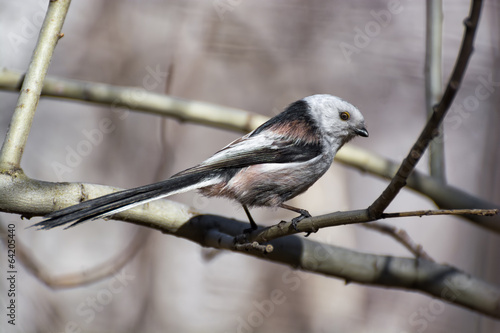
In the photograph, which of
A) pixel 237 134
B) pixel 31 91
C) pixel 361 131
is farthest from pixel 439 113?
pixel 237 134

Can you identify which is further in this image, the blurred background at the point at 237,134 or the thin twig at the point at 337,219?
the blurred background at the point at 237,134

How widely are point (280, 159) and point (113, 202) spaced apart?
1203mm

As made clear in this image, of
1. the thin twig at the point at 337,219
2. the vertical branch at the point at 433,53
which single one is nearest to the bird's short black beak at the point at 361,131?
the vertical branch at the point at 433,53

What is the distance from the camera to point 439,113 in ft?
5.16

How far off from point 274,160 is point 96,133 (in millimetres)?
3907

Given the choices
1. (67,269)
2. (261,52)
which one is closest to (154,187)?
(67,269)

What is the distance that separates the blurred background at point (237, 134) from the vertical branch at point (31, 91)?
3180 millimetres

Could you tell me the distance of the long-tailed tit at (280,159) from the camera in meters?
2.91

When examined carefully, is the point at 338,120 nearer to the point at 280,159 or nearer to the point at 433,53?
the point at 280,159

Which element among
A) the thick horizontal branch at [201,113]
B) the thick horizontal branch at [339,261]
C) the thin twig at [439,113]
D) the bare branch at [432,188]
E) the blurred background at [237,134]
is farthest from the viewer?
the blurred background at [237,134]

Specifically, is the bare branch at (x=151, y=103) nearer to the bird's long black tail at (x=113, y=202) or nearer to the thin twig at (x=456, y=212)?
the bird's long black tail at (x=113, y=202)

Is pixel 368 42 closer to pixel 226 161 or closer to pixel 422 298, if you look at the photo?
pixel 422 298

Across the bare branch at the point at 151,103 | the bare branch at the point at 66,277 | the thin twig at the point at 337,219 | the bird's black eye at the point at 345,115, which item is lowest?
the thin twig at the point at 337,219

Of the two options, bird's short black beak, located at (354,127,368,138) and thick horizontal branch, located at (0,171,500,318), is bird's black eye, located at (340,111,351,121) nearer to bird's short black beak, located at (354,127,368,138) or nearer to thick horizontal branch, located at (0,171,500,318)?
bird's short black beak, located at (354,127,368,138)
